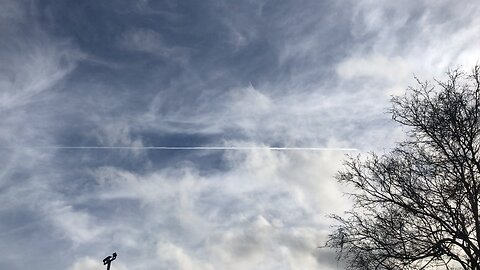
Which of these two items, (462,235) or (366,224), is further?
(366,224)

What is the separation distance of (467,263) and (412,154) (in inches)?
138

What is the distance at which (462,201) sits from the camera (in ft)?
41.7

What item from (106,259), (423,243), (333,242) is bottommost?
(423,243)

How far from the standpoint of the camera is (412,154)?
14016 mm

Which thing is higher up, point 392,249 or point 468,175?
point 468,175

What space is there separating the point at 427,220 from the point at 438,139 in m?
2.47

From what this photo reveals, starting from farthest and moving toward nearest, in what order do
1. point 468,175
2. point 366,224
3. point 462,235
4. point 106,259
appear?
point 106,259, point 366,224, point 468,175, point 462,235

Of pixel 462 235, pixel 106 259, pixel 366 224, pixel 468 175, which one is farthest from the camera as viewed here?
pixel 106 259

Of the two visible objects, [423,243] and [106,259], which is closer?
[423,243]

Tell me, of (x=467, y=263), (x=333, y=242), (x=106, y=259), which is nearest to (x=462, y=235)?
(x=467, y=263)

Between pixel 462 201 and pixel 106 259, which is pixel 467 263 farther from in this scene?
pixel 106 259

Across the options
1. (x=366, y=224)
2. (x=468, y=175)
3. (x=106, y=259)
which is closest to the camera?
(x=468, y=175)

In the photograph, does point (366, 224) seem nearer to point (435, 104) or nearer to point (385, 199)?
point (385, 199)

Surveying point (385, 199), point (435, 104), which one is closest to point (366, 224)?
point (385, 199)
